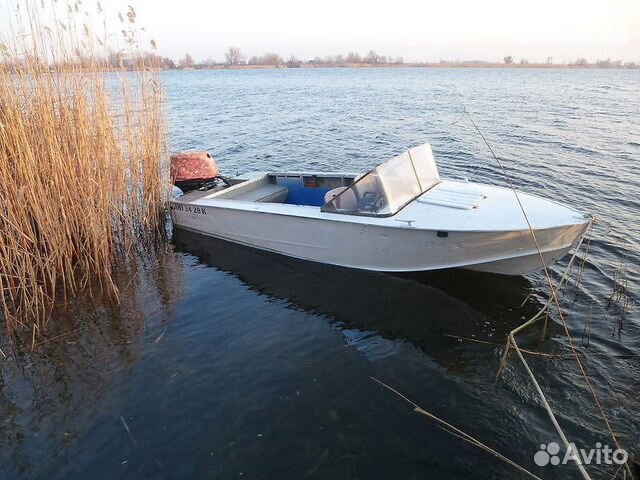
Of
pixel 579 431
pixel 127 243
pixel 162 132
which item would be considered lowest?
pixel 579 431

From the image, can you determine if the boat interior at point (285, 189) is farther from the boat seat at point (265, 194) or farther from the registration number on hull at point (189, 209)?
the registration number on hull at point (189, 209)

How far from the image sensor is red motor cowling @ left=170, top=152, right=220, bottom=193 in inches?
329

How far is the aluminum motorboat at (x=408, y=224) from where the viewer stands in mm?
5289

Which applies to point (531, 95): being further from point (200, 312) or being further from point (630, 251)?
point (200, 312)

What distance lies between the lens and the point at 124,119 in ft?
21.9

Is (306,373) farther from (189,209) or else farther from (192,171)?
(192,171)

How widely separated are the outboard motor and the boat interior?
396 mm

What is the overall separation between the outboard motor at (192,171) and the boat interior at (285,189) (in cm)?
40

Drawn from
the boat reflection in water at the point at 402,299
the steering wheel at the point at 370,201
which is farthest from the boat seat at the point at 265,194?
the steering wheel at the point at 370,201

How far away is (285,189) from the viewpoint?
8359 millimetres

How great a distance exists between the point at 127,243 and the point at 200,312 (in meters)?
2.30

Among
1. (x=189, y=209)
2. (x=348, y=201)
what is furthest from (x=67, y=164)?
(x=348, y=201)

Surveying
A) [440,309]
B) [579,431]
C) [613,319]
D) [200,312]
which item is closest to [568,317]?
[613,319]

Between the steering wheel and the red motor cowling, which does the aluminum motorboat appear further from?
the red motor cowling
